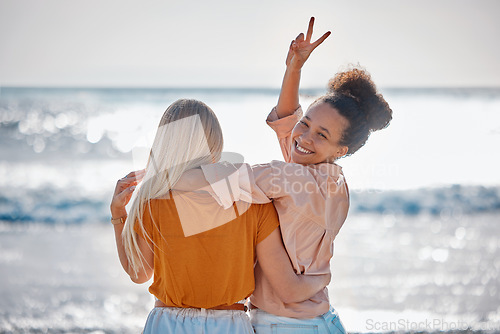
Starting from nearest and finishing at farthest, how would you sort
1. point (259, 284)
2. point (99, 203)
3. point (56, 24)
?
1. point (259, 284)
2. point (99, 203)
3. point (56, 24)

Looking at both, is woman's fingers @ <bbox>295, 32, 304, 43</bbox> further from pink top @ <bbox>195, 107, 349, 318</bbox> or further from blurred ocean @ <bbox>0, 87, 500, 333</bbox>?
pink top @ <bbox>195, 107, 349, 318</bbox>

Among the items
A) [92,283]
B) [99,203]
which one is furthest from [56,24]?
[92,283]

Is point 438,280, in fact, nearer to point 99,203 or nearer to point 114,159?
point 99,203

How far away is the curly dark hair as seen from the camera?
2.02m

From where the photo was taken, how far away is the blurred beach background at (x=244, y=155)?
4406mm

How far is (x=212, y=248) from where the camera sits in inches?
68.8

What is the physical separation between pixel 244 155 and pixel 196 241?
339 inches

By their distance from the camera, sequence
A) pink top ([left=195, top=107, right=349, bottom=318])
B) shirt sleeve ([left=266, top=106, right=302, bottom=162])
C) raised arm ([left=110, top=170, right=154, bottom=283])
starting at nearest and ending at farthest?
pink top ([left=195, top=107, right=349, bottom=318]), raised arm ([left=110, top=170, right=154, bottom=283]), shirt sleeve ([left=266, top=106, right=302, bottom=162])

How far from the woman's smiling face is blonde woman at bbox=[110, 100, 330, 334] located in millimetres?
345

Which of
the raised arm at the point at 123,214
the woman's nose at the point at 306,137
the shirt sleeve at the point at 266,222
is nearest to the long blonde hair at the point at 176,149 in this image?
the raised arm at the point at 123,214

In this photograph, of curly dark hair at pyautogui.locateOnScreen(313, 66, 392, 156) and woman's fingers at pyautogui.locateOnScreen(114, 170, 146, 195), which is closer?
woman's fingers at pyautogui.locateOnScreen(114, 170, 146, 195)

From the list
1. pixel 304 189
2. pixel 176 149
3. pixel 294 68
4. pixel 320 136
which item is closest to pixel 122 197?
pixel 176 149

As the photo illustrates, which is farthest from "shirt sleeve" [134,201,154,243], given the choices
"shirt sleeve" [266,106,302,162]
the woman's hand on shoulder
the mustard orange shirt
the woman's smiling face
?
"shirt sleeve" [266,106,302,162]

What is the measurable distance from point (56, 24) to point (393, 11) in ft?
32.9
